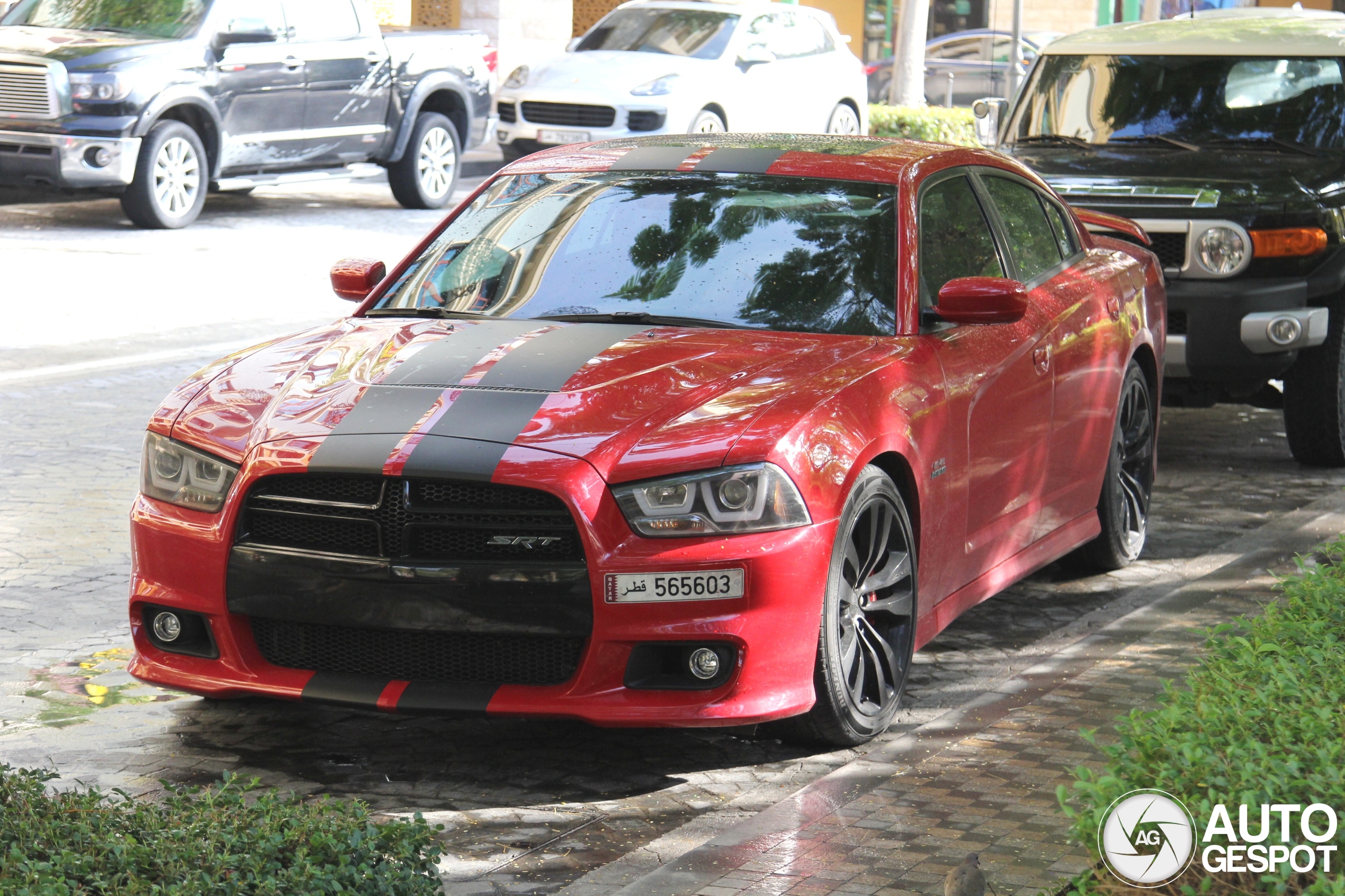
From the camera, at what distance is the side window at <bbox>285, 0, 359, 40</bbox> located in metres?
17.5

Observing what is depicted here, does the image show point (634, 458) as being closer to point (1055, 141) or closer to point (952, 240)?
point (952, 240)

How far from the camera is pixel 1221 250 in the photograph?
8922mm

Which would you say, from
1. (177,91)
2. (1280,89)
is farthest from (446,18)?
(1280,89)

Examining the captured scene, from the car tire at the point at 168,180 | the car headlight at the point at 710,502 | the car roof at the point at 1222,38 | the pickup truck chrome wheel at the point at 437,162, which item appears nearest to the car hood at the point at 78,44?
the car tire at the point at 168,180

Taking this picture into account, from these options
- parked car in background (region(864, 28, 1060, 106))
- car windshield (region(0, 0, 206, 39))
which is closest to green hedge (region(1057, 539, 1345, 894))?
car windshield (region(0, 0, 206, 39))

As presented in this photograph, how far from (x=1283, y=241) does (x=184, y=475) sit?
5.77 metres

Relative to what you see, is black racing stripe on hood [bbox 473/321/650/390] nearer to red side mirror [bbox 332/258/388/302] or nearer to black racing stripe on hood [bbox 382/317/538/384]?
black racing stripe on hood [bbox 382/317/538/384]

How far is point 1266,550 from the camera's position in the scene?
7598mm

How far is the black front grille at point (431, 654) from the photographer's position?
477 cm

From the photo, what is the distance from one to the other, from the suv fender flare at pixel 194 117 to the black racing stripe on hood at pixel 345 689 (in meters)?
11.9

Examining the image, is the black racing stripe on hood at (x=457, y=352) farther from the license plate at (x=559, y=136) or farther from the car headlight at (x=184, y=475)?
the license plate at (x=559, y=136)

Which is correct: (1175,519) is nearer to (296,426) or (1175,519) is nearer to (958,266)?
(958,266)

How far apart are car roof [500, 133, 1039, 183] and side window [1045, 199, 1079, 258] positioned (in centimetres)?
40

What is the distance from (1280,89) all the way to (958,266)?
4.60 metres
